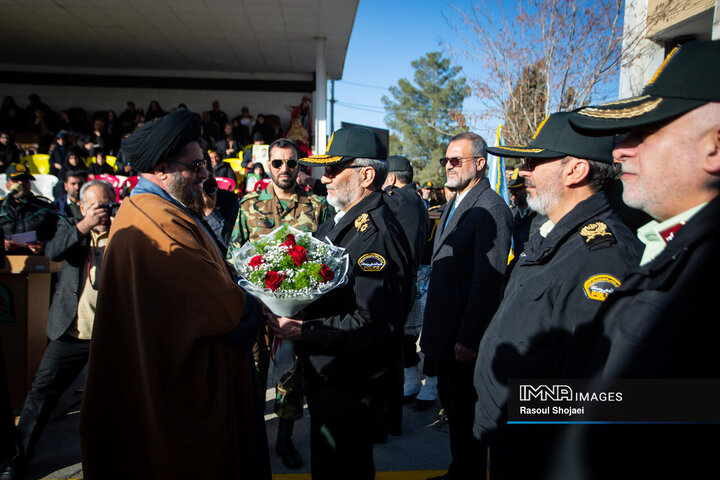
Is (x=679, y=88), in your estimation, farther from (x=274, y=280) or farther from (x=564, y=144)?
(x=274, y=280)

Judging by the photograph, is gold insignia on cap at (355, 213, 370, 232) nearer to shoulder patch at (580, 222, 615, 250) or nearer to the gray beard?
the gray beard

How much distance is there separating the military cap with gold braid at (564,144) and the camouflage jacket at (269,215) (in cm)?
230

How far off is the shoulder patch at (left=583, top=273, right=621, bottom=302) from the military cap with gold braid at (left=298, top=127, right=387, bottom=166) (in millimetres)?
1401

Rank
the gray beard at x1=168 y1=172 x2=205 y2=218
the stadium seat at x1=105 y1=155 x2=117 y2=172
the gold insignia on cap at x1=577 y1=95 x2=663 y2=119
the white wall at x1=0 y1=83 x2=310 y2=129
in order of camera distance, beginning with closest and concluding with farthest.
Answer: the gold insignia on cap at x1=577 y1=95 x2=663 y2=119 < the gray beard at x1=168 y1=172 x2=205 y2=218 < the stadium seat at x1=105 y1=155 x2=117 y2=172 < the white wall at x1=0 y1=83 x2=310 y2=129

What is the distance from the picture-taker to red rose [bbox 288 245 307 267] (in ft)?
6.97

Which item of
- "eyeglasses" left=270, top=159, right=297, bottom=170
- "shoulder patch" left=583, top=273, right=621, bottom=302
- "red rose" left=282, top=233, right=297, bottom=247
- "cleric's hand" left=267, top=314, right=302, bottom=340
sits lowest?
"cleric's hand" left=267, top=314, right=302, bottom=340

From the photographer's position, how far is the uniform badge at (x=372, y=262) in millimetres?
2180

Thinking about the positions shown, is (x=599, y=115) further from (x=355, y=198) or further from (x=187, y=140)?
(x=187, y=140)

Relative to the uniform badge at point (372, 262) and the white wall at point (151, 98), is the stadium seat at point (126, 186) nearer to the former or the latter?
the white wall at point (151, 98)

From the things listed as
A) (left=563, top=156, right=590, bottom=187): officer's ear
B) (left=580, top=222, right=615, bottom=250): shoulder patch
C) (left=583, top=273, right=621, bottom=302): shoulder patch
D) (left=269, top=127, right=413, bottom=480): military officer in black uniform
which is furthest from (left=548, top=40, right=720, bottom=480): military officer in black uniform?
(left=269, top=127, right=413, bottom=480): military officer in black uniform

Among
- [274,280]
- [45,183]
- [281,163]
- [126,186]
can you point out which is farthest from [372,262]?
[45,183]

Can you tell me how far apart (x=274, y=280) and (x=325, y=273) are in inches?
9.5

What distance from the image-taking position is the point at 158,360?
1896 millimetres

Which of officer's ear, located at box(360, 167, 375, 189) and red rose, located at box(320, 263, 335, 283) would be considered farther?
officer's ear, located at box(360, 167, 375, 189)
